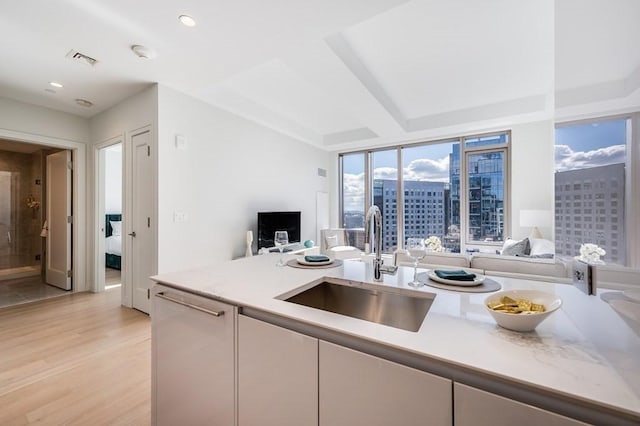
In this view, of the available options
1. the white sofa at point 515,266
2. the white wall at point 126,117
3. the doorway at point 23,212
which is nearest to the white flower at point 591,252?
the white sofa at point 515,266

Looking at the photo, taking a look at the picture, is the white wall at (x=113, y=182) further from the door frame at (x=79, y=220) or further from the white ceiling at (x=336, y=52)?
the white ceiling at (x=336, y=52)

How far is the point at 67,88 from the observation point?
2938 mm

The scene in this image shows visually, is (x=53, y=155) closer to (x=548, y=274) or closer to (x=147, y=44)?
(x=147, y=44)

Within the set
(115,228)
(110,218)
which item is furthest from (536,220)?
(110,218)

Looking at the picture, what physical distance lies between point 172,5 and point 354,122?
371 cm

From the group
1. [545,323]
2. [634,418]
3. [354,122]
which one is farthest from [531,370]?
[354,122]

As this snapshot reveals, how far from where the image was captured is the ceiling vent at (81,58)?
7.50 feet

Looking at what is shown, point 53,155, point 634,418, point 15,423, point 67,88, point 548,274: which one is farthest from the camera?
point 53,155

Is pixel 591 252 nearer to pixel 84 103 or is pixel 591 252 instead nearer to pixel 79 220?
pixel 84 103

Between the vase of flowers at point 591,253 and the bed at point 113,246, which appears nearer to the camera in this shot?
the vase of flowers at point 591,253

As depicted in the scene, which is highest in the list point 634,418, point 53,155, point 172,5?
point 172,5

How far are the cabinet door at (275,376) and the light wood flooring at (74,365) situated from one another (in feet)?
3.43

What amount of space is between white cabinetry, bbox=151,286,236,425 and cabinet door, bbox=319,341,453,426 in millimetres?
421

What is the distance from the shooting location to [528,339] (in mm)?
697
